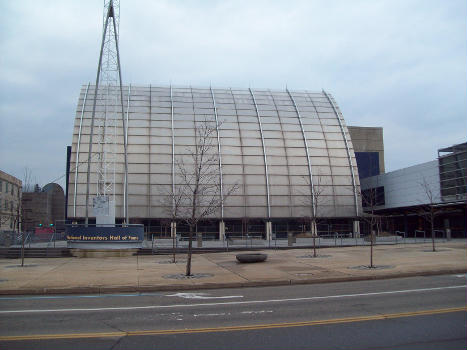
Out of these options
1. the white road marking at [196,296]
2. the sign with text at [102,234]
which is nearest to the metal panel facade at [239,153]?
the sign with text at [102,234]

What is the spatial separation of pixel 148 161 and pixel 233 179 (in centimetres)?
1135

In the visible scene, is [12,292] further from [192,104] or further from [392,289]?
[192,104]

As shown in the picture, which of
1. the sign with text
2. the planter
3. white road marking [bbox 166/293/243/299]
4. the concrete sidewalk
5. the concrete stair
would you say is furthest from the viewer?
the sign with text

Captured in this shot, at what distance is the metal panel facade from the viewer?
2222 inches

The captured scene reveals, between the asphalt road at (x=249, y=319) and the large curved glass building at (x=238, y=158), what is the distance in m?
40.6

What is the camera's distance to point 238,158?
58.7m

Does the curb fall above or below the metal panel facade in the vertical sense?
below

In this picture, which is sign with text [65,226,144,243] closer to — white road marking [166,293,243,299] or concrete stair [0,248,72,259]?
concrete stair [0,248,72,259]

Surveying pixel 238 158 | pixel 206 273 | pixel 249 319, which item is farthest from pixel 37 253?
pixel 238 158

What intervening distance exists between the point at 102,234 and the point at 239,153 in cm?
2990

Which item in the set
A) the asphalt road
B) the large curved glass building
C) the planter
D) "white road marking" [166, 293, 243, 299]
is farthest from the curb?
the large curved glass building

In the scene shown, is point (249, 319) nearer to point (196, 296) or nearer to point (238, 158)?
point (196, 296)

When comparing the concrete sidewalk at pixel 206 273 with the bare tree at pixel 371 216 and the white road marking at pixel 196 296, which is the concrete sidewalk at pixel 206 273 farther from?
the bare tree at pixel 371 216

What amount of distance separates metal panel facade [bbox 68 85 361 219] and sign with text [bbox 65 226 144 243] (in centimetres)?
2230
